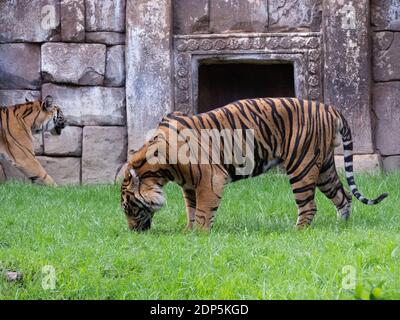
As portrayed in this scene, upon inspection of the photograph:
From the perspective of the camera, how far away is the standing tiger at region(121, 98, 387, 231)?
7.23 meters

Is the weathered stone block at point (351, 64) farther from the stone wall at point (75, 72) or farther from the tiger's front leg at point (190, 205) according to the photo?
the tiger's front leg at point (190, 205)

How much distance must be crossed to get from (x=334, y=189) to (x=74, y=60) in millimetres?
4883

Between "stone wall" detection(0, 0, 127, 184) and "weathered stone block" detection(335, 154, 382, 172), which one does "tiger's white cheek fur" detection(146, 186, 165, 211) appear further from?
"stone wall" detection(0, 0, 127, 184)

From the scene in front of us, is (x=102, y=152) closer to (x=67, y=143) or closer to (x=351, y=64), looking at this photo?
(x=67, y=143)

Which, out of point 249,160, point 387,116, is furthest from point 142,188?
point 387,116

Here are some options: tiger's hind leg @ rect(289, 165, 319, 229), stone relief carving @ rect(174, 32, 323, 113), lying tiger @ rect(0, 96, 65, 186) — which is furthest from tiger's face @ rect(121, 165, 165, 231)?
stone relief carving @ rect(174, 32, 323, 113)

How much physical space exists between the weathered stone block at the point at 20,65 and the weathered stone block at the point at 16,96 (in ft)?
0.23

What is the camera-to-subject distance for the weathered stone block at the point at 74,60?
11492mm

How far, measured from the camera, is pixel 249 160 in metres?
→ 7.49

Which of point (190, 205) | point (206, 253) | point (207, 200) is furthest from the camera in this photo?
point (190, 205)

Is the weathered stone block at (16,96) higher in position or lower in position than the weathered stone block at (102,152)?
higher

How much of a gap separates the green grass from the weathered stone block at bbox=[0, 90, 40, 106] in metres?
3.39

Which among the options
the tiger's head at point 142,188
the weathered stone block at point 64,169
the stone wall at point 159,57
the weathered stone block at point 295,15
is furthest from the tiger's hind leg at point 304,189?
the weathered stone block at point 64,169
